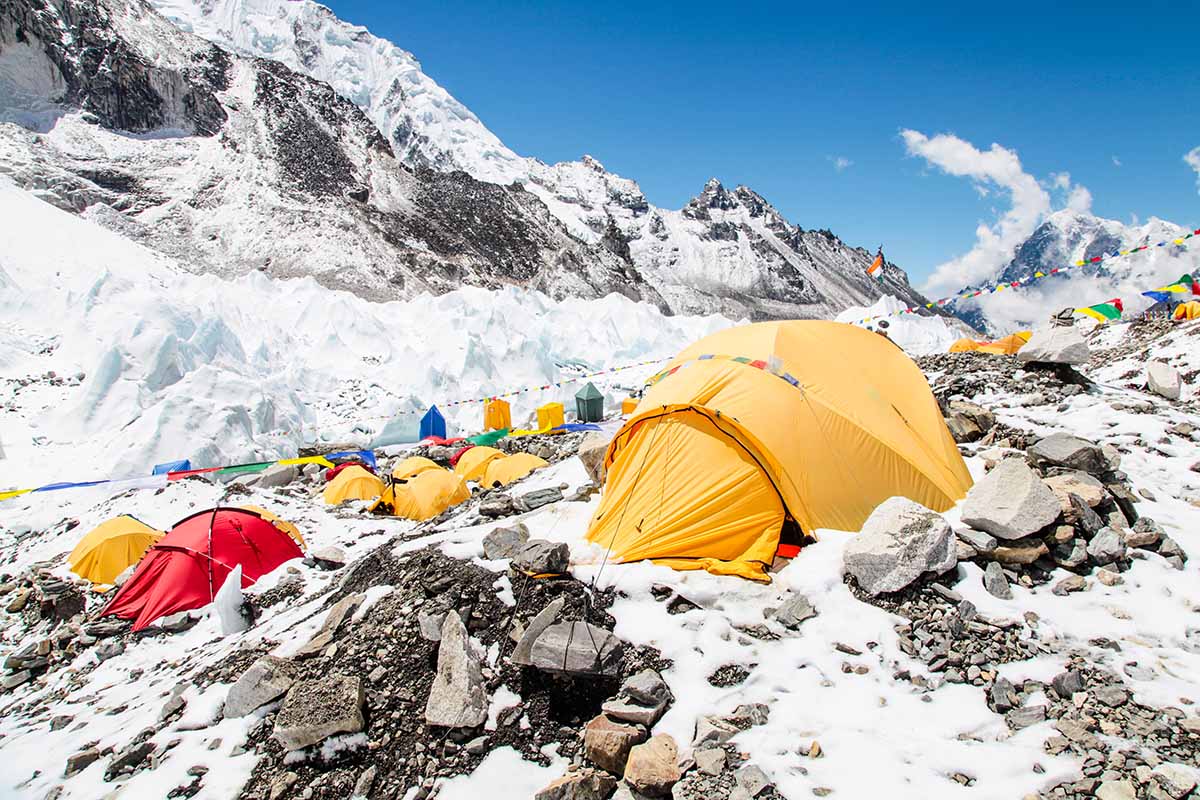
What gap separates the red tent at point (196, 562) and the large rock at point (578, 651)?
6.22 metres

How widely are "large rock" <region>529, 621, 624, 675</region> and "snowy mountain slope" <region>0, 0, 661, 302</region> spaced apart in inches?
2101

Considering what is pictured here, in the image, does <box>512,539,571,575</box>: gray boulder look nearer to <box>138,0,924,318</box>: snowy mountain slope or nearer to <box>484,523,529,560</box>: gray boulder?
<box>484,523,529,560</box>: gray boulder

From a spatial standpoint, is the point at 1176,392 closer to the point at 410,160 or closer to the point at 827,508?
the point at 827,508

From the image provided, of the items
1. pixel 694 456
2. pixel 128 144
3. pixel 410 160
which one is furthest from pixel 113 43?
pixel 694 456

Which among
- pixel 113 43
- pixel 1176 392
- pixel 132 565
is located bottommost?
pixel 132 565

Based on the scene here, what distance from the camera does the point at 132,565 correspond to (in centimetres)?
912

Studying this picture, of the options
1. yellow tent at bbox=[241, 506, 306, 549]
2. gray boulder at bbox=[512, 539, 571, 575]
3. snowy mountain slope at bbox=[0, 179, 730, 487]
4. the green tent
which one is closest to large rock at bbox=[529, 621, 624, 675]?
gray boulder at bbox=[512, 539, 571, 575]

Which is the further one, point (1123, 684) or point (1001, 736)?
point (1123, 684)

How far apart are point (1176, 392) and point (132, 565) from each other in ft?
54.7

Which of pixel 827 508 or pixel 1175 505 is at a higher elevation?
pixel 1175 505

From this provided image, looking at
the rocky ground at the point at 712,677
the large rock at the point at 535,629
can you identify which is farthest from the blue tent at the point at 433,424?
the large rock at the point at 535,629

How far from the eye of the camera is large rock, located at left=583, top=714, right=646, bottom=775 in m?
3.33

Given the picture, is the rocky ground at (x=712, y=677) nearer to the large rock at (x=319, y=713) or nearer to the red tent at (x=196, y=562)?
the large rock at (x=319, y=713)

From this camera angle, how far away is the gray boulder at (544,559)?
4602 millimetres
